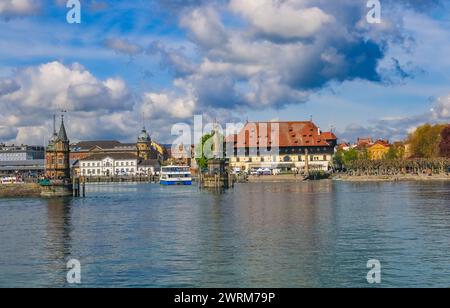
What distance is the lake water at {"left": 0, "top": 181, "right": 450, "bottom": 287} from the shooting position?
A: 29078 mm

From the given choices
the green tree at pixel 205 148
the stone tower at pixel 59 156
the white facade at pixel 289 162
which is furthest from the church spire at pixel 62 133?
the white facade at pixel 289 162

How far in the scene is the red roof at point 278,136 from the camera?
170375 mm

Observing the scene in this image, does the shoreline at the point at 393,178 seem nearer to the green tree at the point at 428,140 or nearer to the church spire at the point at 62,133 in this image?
the green tree at the point at 428,140

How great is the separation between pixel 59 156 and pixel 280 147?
282 feet

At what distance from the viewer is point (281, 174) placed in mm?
163750

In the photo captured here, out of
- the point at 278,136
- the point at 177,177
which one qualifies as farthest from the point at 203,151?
the point at 278,136

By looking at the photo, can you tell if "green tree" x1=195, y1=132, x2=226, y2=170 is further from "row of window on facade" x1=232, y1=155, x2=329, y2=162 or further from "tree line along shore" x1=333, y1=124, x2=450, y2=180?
"tree line along shore" x1=333, y1=124, x2=450, y2=180

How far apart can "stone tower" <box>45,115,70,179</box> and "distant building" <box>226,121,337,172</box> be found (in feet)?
271

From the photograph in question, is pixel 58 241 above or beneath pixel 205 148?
beneath

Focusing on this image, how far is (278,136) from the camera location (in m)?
171

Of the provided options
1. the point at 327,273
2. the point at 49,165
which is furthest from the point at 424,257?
the point at 49,165

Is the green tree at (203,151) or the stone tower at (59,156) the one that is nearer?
the stone tower at (59,156)

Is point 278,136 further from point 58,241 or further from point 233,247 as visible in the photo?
point 233,247
